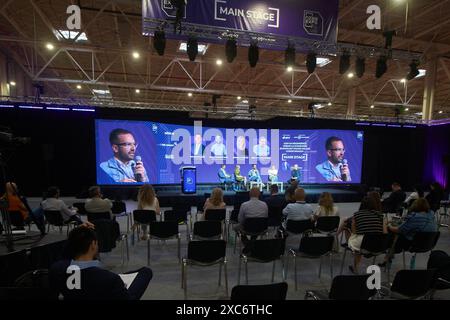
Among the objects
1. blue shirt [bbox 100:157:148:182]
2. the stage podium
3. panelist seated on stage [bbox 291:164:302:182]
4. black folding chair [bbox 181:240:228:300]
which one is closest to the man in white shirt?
black folding chair [bbox 181:240:228:300]

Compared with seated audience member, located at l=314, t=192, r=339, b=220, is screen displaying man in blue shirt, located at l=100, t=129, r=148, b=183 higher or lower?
higher

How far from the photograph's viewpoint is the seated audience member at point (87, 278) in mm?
1800

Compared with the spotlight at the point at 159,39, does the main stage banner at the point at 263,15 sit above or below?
above

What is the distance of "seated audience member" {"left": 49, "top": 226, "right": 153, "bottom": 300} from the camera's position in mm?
1800

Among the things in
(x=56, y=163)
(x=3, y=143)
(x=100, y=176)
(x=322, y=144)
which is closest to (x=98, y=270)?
(x=3, y=143)

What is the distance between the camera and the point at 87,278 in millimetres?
1796

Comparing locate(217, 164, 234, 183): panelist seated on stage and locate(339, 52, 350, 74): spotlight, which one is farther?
locate(217, 164, 234, 183): panelist seated on stage

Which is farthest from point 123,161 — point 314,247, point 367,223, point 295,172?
point 367,223

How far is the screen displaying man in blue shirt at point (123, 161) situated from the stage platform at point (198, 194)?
1.28ft

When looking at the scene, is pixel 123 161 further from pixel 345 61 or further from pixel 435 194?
pixel 435 194

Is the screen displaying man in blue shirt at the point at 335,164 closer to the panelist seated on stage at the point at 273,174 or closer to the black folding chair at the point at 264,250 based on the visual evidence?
the panelist seated on stage at the point at 273,174

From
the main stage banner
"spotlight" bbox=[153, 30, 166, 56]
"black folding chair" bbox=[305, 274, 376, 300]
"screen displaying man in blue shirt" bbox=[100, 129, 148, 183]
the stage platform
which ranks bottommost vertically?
the stage platform

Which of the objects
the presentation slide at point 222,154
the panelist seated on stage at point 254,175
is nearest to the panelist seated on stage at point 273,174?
the presentation slide at point 222,154

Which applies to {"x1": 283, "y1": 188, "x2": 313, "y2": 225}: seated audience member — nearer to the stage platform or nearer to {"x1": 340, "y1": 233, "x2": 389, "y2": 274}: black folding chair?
{"x1": 340, "y1": 233, "x2": 389, "y2": 274}: black folding chair
